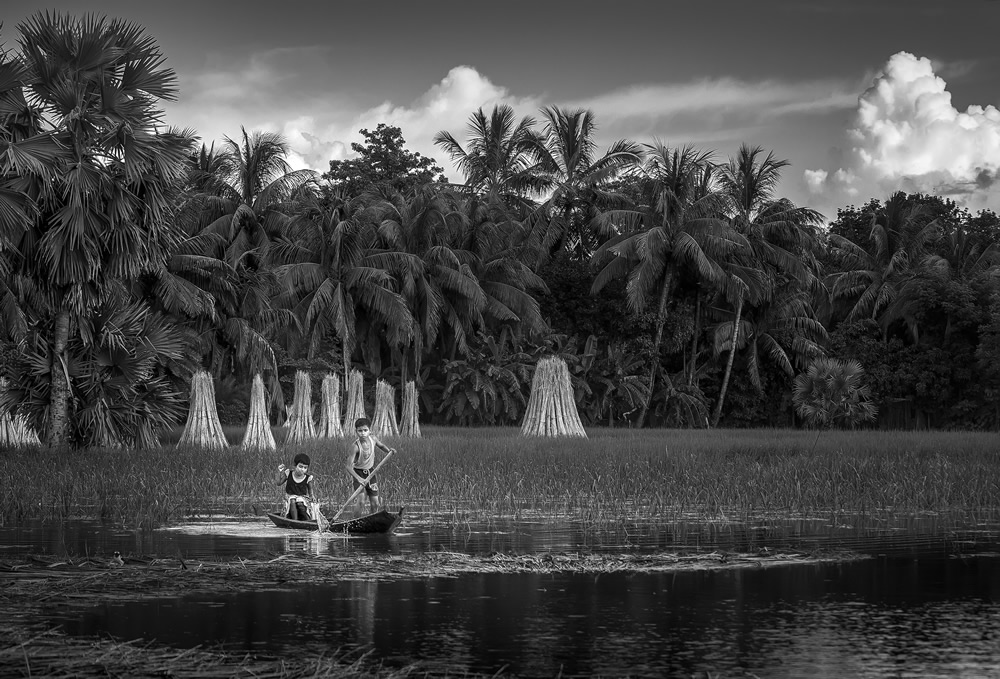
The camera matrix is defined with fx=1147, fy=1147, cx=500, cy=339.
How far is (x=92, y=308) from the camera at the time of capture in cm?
2308

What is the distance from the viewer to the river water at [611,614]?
7.88m

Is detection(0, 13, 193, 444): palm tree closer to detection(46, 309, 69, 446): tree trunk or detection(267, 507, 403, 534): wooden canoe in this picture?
detection(46, 309, 69, 446): tree trunk

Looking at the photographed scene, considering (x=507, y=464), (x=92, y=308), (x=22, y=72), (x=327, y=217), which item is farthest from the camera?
(x=327, y=217)

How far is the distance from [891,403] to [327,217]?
80.3 feet

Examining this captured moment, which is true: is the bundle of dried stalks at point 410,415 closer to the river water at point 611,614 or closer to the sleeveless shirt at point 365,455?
the sleeveless shirt at point 365,455

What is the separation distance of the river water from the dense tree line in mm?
20851

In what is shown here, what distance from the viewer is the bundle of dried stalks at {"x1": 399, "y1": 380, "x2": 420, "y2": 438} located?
109ft

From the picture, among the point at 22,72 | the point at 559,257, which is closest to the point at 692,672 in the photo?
the point at 22,72

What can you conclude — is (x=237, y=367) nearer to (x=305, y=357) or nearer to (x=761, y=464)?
(x=305, y=357)

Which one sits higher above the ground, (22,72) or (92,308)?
(22,72)

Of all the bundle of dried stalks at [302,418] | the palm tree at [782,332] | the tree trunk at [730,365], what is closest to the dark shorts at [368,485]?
the bundle of dried stalks at [302,418]

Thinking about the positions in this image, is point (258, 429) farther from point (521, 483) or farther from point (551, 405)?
point (521, 483)

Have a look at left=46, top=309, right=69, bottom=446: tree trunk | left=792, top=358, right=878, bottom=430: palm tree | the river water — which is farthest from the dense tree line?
the river water

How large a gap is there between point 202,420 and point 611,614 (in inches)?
856
